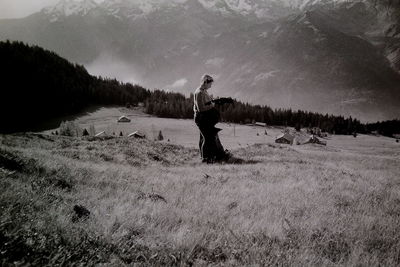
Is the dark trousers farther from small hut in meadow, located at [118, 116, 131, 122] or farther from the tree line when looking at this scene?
the tree line

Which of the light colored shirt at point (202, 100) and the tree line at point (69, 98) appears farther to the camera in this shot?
the tree line at point (69, 98)

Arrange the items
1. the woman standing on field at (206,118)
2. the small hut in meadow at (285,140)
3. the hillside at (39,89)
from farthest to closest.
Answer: the hillside at (39,89) < the small hut in meadow at (285,140) < the woman standing on field at (206,118)

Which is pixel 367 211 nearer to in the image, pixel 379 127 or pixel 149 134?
pixel 149 134

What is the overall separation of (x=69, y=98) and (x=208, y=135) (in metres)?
159

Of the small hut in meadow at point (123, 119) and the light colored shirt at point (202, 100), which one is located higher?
the light colored shirt at point (202, 100)

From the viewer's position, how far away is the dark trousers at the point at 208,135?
13469 millimetres

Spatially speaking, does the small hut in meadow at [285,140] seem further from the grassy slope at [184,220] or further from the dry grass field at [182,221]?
the dry grass field at [182,221]

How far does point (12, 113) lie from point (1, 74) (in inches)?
709

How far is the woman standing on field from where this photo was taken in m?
13.4

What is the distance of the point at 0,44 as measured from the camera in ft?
456

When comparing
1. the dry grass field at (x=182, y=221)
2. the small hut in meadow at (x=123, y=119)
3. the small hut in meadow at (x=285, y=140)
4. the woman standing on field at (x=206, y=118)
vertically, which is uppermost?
the woman standing on field at (x=206, y=118)

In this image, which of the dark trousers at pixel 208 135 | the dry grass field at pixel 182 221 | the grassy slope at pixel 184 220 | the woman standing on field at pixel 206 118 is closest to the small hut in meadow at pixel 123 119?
the dark trousers at pixel 208 135

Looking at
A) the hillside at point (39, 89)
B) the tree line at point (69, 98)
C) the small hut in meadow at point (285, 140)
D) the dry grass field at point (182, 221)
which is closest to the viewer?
the dry grass field at point (182, 221)

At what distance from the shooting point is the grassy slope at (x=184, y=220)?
11.2 feet
